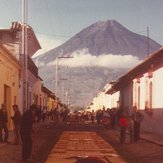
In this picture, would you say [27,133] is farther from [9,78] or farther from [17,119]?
[9,78]

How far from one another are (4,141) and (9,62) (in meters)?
12.4

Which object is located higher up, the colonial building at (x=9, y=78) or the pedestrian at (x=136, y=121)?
the colonial building at (x=9, y=78)

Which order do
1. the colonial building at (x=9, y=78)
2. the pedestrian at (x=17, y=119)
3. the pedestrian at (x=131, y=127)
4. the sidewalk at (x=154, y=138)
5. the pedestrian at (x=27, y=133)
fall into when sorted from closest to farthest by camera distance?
the pedestrian at (x=27, y=133), the pedestrian at (x=17, y=119), the sidewalk at (x=154, y=138), the pedestrian at (x=131, y=127), the colonial building at (x=9, y=78)

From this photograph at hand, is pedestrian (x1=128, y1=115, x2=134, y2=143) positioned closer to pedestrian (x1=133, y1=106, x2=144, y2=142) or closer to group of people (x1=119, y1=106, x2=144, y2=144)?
group of people (x1=119, y1=106, x2=144, y2=144)

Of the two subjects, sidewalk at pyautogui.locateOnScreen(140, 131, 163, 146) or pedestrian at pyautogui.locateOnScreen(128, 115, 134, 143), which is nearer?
sidewalk at pyautogui.locateOnScreen(140, 131, 163, 146)

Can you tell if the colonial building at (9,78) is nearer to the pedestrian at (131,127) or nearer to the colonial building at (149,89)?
the colonial building at (149,89)

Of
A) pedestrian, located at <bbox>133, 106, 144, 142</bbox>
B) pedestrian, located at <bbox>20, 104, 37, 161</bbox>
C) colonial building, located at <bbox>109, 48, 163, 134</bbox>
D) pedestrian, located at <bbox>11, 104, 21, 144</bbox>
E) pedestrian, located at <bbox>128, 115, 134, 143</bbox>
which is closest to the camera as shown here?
pedestrian, located at <bbox>20, 104, 37, 161</bbox>

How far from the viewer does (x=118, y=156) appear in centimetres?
1764

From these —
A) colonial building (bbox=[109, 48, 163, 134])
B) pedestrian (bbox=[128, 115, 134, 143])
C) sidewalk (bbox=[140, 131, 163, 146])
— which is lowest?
sidewalk (bbox=[140, 131, 163, 146])

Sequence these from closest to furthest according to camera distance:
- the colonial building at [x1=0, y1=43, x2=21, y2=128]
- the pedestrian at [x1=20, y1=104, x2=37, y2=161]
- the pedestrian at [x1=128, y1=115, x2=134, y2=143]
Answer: the pedestrian at [x1=20, y1=104, x2=37, y2=161], the pedestrian at [x1=128, y1=115, x2=134, y2=143], the colonial building at [x1=0, y1=43, x2=21, y2=128]

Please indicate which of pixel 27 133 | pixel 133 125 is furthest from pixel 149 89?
pixel 27 133

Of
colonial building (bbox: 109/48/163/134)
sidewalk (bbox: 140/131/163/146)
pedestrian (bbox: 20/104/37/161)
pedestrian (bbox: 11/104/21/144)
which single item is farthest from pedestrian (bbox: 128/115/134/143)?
pedestrian (bbox: 20/104/37/161)

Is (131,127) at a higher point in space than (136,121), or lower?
lower

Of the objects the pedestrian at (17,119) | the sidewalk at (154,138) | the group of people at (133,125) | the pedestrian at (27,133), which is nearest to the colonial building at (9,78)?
the group of people at (133,125)
